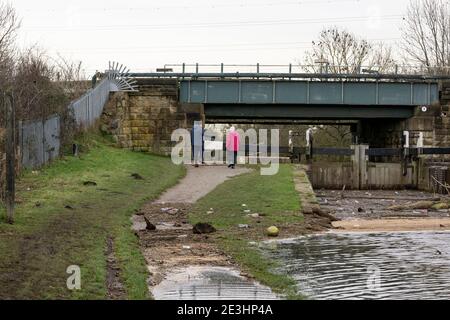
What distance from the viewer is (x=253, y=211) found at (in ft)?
68.5

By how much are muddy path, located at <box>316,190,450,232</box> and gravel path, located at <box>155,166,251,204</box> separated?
3903 mm

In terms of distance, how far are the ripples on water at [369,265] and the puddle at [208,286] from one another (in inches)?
30.4

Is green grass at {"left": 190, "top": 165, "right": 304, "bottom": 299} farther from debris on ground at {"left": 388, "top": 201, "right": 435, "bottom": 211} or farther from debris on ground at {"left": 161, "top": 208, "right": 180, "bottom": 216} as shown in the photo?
debris on ground at {"left": 388, "top": 201, "right": 435, "bottom": 211}

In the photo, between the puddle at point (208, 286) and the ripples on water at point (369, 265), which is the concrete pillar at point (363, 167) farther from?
the puddle at point (208, 286)

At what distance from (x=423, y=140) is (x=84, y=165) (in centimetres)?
2423

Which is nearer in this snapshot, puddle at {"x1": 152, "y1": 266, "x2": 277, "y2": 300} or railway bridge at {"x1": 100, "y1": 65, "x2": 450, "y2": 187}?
puddle at {"x1": 152, "y1": 266, "x2": 277, "y2": 300}

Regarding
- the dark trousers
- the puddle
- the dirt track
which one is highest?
the dark trousers

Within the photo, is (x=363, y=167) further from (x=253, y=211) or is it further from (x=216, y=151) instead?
(x=253, y=211)

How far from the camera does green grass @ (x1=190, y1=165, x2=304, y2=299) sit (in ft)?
43.3

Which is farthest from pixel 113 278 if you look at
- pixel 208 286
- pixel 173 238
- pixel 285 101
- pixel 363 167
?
pixel 285 101

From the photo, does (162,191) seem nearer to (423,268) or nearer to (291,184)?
(291,184)

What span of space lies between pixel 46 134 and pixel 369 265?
52.2 ft

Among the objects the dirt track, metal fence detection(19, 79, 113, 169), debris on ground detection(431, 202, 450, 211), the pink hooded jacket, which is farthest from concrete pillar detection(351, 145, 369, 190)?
the dirt track

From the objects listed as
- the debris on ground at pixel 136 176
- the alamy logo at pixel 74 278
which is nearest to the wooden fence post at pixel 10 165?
the alamy logo at pixel 74 278
